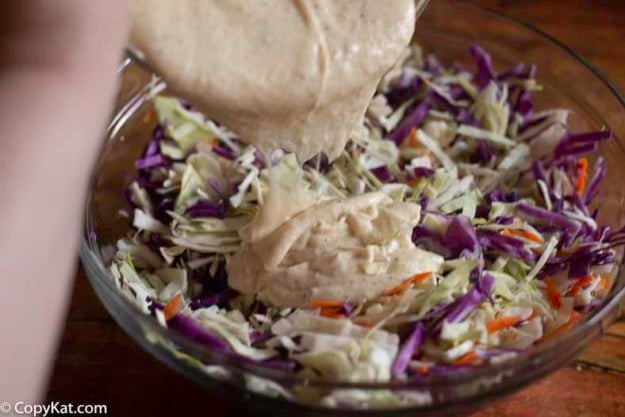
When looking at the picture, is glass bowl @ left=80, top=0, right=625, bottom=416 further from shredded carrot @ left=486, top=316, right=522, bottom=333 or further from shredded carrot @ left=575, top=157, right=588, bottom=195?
shredded carrot @ left=486, top=316, right=522, bottom=333

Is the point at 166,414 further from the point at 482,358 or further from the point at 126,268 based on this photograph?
the point at 482,358

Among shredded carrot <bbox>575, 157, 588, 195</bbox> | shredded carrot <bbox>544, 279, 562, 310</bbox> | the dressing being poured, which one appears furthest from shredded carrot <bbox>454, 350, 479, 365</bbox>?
shredded carrot <bbox>575, 157, 588, 195</bbox>

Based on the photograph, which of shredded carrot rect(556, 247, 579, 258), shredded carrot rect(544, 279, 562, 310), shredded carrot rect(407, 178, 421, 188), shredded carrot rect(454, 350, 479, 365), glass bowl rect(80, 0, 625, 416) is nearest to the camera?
glass bowl rect(80, 0, 625, 416)

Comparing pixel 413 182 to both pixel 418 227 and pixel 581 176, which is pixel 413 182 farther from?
pixel 581 176

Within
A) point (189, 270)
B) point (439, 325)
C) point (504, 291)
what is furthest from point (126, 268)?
point (504, 291)

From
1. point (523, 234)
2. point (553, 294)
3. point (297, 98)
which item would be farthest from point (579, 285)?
point (297, 98)

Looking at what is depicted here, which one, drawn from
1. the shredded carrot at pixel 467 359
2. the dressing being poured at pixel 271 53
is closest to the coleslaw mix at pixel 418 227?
the shredded carrot at pixel 467 359
